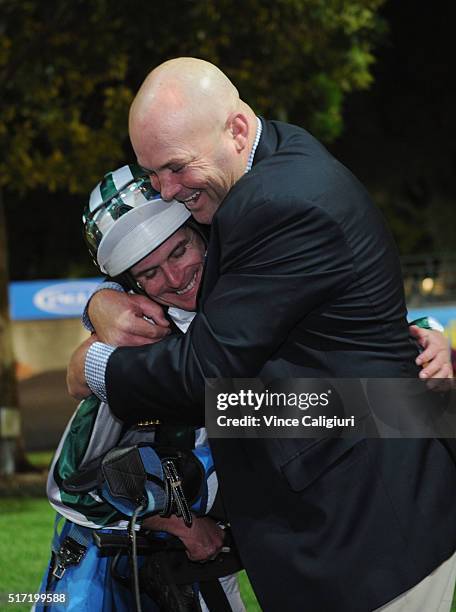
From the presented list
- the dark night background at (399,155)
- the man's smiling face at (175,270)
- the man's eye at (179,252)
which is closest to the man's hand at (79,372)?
the man's smiling face at (175,270)

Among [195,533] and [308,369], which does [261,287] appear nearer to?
[308,369]

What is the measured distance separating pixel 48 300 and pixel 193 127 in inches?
697

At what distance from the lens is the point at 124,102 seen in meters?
14.5

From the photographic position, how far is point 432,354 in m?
3.28

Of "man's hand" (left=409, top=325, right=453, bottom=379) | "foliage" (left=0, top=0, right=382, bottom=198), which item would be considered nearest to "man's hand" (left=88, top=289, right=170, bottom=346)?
"man's hand" (left=409, top=325, right=453, bottom=379)

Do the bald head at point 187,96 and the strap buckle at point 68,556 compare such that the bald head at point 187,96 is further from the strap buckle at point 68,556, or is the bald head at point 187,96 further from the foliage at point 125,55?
the foliage at point 125,55

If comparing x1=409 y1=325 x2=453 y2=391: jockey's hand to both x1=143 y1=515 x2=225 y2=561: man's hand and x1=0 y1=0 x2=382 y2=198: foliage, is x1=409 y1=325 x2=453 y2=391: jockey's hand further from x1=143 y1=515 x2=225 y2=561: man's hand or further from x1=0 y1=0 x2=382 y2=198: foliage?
x1=0 y1=0 x2=382 y2=198: foliage

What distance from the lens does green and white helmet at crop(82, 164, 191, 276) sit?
3566 mm

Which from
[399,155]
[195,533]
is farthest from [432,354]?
[399,155]

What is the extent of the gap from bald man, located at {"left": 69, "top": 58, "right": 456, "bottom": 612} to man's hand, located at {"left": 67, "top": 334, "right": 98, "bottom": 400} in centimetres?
33

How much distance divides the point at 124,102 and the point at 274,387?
11957mm

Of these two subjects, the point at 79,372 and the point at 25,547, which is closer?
the point at 79,372

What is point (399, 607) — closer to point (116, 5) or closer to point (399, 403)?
point (399, 403)

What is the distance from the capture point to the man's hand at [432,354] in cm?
322
